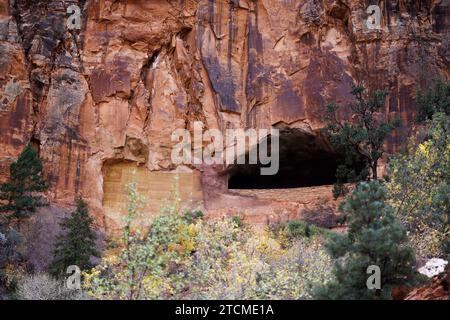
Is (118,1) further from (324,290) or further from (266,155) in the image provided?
(324,290)

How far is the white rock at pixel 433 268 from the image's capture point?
647 inches

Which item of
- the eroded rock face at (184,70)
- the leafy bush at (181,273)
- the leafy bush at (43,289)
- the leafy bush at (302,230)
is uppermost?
the eroded rock face at (184,70)

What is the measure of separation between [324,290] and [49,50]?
2114 cm

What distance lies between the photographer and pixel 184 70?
31.3 m

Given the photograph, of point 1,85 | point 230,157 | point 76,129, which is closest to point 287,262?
point 230,157

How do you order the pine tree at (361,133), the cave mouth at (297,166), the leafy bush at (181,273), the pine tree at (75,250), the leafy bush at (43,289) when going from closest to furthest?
the leafy bush at (181,273) → the leafy bush at (43,289) → the pine tree at (75,250) → the pine tree at (361,133) → the cave mouth at (297,166)

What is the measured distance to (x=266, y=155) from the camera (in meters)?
31.3

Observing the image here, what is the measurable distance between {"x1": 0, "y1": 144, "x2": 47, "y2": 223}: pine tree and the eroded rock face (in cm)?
261

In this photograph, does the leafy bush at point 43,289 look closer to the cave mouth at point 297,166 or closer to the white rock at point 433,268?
the white rock at point 433,268

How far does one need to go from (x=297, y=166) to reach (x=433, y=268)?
681 inches

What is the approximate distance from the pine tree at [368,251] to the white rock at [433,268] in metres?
2.35

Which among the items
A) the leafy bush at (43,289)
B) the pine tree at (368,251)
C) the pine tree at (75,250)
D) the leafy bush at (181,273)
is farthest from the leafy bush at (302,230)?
the pine tree at (368,251)

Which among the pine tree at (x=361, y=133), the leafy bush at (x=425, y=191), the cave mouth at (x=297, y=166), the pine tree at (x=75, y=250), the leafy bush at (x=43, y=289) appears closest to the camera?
the leafy bush at (x=43, y=289)

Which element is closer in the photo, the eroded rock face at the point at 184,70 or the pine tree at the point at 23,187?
the pine tree at the point at 23,187
